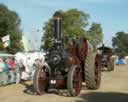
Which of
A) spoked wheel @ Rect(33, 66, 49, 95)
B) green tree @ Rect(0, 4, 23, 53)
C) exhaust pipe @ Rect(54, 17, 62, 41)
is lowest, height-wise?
spoked wheel @ Rect(33, 66, 49, 95)

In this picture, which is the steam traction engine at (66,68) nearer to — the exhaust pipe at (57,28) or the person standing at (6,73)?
the exhaust pipe at (57,28)

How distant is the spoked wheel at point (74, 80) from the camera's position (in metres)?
15.6

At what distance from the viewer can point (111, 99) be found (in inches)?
586

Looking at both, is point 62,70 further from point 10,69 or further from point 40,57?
point 40,57

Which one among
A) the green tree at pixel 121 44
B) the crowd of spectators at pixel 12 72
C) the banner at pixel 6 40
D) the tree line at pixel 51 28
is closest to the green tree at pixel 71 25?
the tree line at pixel 51 28

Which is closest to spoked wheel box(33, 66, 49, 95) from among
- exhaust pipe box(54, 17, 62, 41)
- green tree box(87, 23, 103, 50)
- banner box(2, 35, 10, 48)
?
exhaust pipe box(54, 17, 62, 41)

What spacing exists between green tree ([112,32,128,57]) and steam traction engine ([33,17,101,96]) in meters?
104

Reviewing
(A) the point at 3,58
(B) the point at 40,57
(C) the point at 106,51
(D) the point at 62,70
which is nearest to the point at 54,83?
(D) the point at 62,70

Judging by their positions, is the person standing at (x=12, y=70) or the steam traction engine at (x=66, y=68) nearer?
the steam traction engine at (x=66, y=68)

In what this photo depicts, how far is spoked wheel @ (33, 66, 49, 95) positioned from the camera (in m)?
16.5

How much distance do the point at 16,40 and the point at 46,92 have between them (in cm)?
4622

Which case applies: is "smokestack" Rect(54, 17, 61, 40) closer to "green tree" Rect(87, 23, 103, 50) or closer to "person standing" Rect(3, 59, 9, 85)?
"person standing" Rect(3, 59, 9, 85)

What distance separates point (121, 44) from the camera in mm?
132125

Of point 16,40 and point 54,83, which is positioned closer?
point 54,83
